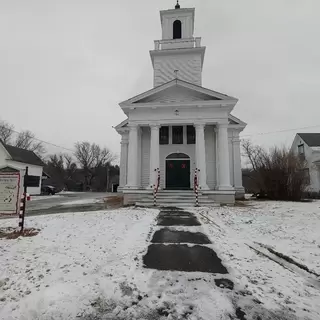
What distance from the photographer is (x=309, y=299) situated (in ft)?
8.68

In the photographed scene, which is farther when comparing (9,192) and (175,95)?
(175,95)

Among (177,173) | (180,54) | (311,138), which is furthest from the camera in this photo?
(311,138)

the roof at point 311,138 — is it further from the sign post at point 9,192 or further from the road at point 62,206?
the sign post at point 9,192

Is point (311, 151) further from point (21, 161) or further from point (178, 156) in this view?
point (21, 161)

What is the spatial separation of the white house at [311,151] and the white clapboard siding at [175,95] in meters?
12.4

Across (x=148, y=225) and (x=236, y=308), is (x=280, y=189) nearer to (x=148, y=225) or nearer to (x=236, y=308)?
(x=148, y=225)

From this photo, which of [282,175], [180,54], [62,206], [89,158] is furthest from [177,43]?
[89,158]

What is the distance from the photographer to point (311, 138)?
1021 inches

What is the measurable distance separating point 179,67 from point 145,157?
8463 mm

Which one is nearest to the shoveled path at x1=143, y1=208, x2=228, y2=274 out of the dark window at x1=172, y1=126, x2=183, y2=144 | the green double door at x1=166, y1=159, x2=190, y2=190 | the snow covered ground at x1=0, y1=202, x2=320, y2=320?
the snow covered ground at x1=0, y1=202, x2=320, y2=320

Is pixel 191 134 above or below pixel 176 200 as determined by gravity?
above

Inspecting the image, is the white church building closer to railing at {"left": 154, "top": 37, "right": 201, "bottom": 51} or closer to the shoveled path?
railing at {"left": 154, "top": 37, "right": 201, "bottom": 51}

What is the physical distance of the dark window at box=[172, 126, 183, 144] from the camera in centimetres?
1593

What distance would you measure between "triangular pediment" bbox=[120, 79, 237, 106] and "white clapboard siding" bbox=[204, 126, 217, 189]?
7.98 feet
